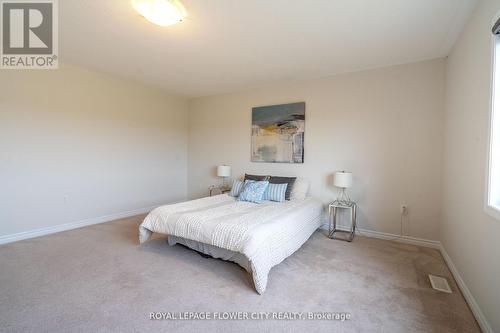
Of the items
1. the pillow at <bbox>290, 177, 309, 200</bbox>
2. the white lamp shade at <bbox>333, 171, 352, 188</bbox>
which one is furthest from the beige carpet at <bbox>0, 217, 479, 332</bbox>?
the pillow at <bbox>290, 177, 309, 200</bbox>

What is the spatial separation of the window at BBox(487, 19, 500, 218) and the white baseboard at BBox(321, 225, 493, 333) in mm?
793

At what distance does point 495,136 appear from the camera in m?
1.62

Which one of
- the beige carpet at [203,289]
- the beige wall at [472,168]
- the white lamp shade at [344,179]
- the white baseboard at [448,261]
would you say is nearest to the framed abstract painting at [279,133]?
the white lamp shade at [344,179]

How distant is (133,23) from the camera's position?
242cm

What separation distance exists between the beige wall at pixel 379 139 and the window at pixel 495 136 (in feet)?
5.38

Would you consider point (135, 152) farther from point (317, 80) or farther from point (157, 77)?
point (317, 80)

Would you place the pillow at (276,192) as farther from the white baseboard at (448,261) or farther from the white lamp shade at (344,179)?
the white baseboard at (448,261)

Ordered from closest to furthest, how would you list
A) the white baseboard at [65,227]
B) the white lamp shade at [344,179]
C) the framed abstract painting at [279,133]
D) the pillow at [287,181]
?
A: the white baseboard at [65,227] < the white lamp shade at [344,179] < the pillow at [287,181] < the framed abstract painting at [279,133]

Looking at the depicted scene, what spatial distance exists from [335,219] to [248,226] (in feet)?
→ 6.26

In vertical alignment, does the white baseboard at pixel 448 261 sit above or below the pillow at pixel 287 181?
below

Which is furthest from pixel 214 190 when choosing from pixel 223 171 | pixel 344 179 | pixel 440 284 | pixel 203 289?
pixel 440 284

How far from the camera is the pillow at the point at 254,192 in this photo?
3.54 meters

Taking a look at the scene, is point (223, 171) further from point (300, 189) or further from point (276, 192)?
point (300, 189)

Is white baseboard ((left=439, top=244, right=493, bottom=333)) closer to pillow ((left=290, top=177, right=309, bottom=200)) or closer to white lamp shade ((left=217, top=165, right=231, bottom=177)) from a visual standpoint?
pillow ((left=290, top=177, right=309, bottom=200))
